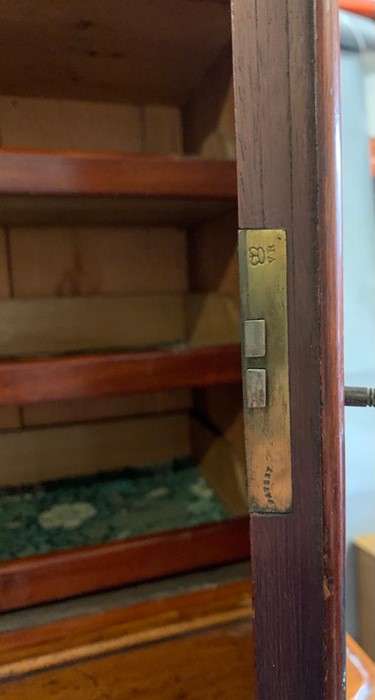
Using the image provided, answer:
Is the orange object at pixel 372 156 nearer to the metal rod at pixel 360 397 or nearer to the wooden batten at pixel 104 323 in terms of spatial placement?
the wooden batten at pixel 104 323

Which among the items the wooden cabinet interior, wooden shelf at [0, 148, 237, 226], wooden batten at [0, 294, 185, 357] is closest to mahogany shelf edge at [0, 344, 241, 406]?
the wooden cabinet interior

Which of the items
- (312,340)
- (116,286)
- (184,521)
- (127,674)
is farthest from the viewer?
(116,286)

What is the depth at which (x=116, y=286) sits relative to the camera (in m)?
0.91

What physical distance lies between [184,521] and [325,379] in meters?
0.42

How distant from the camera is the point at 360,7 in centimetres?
66

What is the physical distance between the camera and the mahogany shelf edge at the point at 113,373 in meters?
0.54

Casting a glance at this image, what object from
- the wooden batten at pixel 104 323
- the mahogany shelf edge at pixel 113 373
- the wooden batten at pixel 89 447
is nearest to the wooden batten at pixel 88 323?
the wooden batten at pixel 104 323

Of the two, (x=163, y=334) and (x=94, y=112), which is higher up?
(x=94, y=112)

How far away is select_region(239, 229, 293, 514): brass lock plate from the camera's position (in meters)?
0.32

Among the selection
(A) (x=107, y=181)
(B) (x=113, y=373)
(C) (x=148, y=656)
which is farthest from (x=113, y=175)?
(C) (x=148, y=656)

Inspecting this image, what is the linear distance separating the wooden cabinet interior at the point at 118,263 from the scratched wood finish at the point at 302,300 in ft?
0.83

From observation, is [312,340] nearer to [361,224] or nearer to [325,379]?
[325,379]

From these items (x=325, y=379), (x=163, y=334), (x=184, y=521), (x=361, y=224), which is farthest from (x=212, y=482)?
(x=325, y=379)

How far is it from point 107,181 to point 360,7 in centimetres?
41
